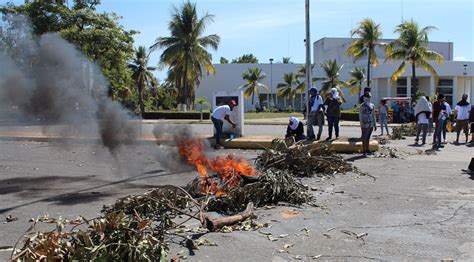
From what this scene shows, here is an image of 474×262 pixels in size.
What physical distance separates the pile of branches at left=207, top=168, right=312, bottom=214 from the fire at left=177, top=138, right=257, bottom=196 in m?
0.23

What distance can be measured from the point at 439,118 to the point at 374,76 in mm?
42292

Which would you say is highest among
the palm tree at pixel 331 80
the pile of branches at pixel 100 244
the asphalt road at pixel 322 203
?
the palm tree at pixel 331 80

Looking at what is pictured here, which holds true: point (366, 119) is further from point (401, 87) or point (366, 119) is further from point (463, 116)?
point (401, 87)

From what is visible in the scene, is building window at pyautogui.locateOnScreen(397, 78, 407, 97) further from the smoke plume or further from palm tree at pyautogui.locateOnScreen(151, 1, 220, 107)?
the smoke plume

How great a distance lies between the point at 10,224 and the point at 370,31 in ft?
138

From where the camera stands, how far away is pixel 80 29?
57.3ft

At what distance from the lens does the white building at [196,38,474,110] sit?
51.5 m

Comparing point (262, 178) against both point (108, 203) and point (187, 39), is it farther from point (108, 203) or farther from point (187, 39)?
point (187, 39)

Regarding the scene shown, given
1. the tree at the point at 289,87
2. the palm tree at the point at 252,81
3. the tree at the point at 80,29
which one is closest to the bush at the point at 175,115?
the tree at the point at 80,29

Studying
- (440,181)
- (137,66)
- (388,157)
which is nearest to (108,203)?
(440,181)

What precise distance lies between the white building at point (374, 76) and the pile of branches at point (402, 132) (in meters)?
29.6

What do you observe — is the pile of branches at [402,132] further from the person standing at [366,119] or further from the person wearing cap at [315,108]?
the person standing at [366,119]

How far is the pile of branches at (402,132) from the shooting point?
699 inches

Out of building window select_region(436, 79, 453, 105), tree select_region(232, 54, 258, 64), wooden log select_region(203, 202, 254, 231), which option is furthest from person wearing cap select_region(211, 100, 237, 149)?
tree select_region(232, 54, 258, 64)
